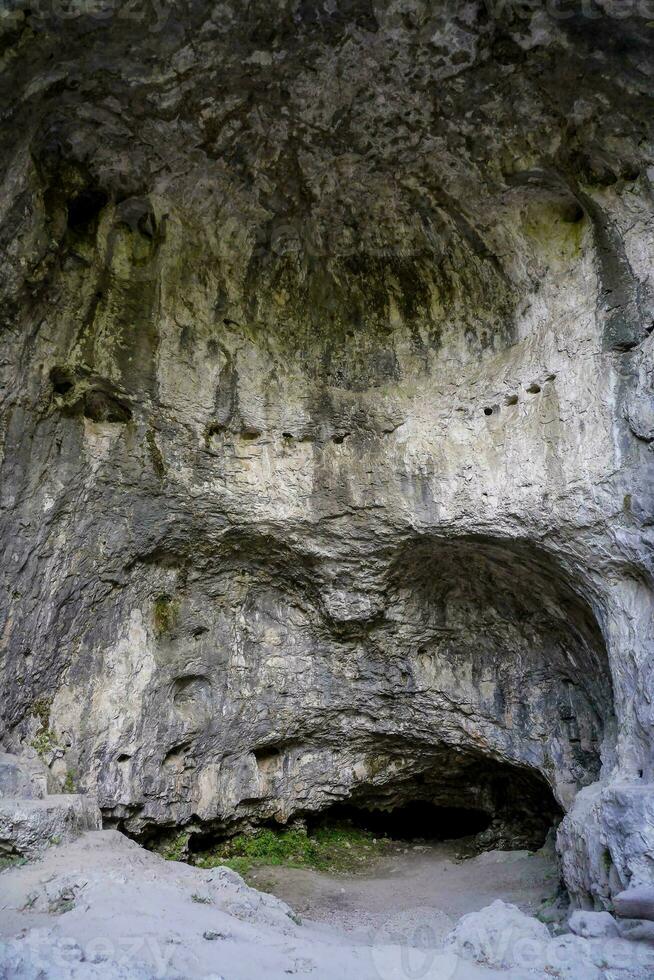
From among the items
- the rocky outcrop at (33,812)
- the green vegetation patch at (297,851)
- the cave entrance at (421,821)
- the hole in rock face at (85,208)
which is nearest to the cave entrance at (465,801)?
the cave entrance at (421,821)

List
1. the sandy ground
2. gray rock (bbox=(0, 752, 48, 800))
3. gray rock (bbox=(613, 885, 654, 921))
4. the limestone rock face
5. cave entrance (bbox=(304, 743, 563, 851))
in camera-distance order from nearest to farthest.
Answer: the sandy ground, gray rock (bbox=(613, 885, 654, 921)), the limestone rock face, gray rock (bbox=(0, 752, 48, 800)), cave entrance (bbox=(304, 743, 563, 851))

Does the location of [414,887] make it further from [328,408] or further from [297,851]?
[328,408]

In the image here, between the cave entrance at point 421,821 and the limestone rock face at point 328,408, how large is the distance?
1.03 meters

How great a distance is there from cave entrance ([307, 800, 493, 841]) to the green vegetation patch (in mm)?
517

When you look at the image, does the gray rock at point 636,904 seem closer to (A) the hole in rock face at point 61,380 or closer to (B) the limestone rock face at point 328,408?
(B) the limestone rock face at point 328,408

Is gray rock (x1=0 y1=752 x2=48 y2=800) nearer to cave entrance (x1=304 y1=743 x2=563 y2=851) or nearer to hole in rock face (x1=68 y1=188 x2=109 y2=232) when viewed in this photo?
cave entrance (x1=304 y1=743 x2=563 y2=851)

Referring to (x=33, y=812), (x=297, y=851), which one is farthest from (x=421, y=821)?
(x=33, y=812)

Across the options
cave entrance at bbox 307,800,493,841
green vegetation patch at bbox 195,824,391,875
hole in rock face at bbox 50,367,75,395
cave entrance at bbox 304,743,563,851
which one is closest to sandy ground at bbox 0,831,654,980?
green vegetation patch at bbox 195,824,391,875

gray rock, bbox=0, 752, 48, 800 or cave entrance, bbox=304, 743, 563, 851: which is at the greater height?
gray rock, bbox=0, 752, 48, 800

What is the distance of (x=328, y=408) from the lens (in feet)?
27.9

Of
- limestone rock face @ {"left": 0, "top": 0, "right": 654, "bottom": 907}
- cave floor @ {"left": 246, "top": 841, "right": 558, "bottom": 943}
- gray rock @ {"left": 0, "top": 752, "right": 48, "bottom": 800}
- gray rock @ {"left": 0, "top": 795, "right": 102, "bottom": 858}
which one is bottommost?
cave floor @ {"left": 246, "top": 841, "right": 558, "bottom": 943}

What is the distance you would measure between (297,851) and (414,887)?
1762 mm

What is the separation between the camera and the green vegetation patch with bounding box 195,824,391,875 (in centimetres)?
898

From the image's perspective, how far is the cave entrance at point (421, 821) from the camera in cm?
1078
